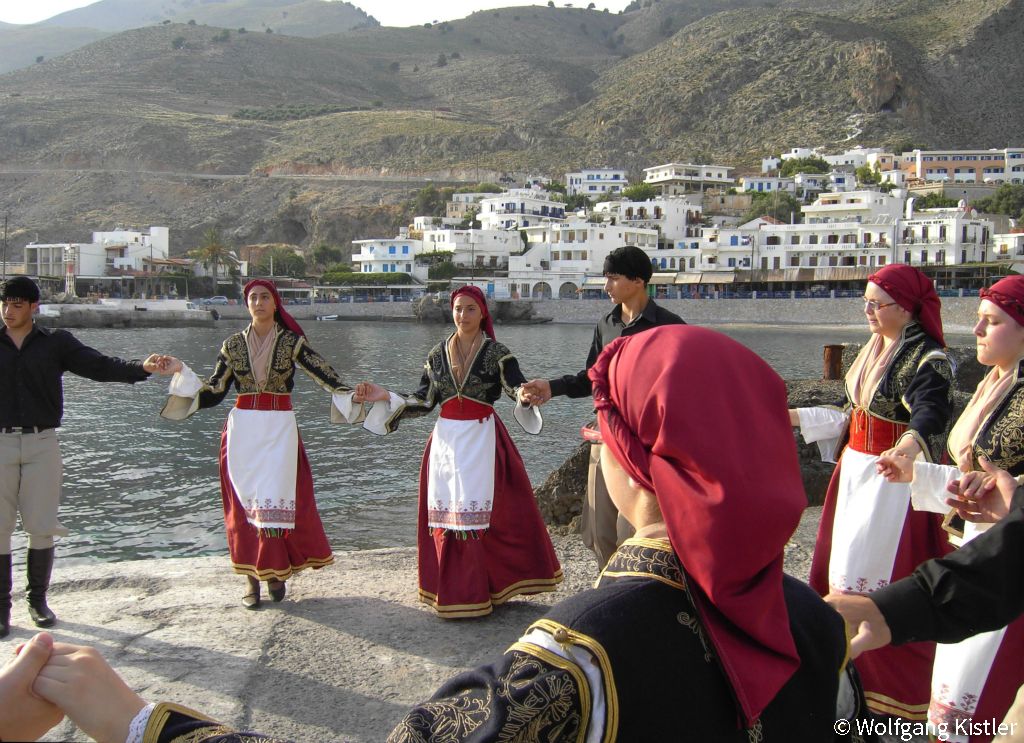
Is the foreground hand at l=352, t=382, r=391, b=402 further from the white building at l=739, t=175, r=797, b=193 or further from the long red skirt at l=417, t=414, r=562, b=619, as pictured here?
the white building at l=739, t=175, r=797, b=193

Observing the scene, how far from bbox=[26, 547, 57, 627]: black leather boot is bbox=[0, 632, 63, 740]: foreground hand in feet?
12.6

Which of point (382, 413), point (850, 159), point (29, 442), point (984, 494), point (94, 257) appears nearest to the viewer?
point (984, 494)

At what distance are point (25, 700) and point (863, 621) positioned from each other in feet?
5.65

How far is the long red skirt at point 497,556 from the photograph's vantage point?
5.06m

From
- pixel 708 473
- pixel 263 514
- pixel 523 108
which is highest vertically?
pixel 523 108

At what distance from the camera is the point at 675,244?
279 feet

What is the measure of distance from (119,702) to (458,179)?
122685 millimetres

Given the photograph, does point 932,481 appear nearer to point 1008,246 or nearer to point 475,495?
point 475,495

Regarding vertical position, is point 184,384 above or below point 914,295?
below

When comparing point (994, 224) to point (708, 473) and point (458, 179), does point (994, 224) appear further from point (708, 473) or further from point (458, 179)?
point (708, 473)

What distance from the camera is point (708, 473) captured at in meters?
1.55

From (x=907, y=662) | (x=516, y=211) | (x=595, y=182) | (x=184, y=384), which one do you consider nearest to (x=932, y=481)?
(x=907, y=662)

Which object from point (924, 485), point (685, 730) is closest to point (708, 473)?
point (685, 730)

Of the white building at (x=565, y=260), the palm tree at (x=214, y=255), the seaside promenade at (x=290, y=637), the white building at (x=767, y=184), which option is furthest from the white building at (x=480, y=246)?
the seaside promenade at (x=290, y=637)
